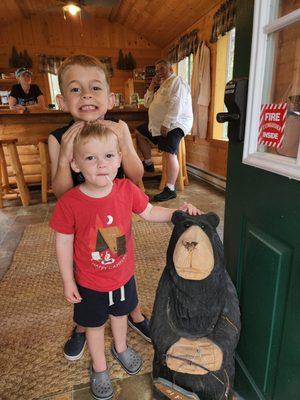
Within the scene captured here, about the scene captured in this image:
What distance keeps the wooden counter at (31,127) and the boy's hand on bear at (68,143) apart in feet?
8.06

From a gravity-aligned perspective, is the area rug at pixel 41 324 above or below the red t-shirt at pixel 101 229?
below

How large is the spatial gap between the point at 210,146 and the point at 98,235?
3.18m

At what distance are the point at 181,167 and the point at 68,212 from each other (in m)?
2.73

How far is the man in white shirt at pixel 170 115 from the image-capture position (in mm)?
2807

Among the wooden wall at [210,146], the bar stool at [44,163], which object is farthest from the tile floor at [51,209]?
the wooden wall at [210,146]

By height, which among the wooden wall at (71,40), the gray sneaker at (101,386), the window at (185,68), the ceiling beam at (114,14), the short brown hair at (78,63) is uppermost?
the ceiling beam at (114,14)

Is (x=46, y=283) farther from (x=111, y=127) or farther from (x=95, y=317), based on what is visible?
(x=111, y=127)

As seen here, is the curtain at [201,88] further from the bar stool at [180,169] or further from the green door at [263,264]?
the green door at [263,264]

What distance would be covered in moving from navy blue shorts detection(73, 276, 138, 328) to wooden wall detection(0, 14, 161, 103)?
5.49 m

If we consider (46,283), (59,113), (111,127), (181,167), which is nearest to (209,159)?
(181,167)

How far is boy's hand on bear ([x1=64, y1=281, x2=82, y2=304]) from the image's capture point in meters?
0.85

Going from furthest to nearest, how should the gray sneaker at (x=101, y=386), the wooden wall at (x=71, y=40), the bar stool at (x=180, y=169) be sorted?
the wooden wall at (x=71, y=40), the bar stool at (x=180, y=169), the gray sneaker at (x=101, y=386)

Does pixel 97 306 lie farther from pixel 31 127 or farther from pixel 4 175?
pixel 31 127

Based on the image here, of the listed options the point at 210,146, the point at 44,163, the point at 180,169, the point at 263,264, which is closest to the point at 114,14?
the point at 210,146
